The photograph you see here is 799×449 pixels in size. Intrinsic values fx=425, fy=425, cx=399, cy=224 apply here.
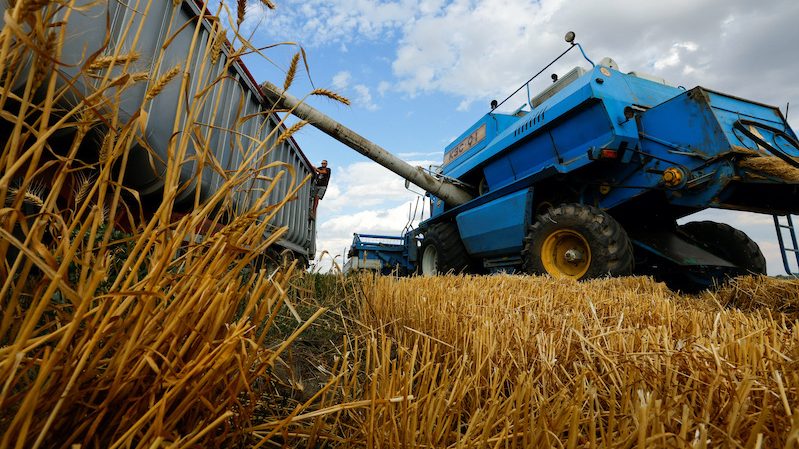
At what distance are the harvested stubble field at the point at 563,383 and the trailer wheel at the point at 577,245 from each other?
1912mm

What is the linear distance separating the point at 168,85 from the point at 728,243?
5.69 m

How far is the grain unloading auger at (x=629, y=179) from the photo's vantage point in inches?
156

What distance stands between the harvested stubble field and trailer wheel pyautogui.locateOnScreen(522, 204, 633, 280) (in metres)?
1.91

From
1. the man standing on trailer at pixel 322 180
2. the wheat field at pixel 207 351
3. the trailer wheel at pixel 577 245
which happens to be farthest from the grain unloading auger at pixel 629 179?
the wheat field at pixel 207 351

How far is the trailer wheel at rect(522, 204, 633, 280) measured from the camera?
4.10 meters

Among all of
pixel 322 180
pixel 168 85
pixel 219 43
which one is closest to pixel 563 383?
pixel 219 43

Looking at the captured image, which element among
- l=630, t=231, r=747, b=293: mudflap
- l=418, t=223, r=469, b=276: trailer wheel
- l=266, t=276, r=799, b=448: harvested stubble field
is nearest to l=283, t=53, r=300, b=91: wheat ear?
l=266, t=276, r=799, b=448: harvested stubble field

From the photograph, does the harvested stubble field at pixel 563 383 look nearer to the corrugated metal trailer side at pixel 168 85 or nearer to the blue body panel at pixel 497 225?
the corrugated metal trailer side at pixel 168 85

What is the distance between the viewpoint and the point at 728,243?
15.9 feet

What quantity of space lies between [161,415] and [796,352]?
135 cm

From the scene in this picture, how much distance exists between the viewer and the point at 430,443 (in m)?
0.81

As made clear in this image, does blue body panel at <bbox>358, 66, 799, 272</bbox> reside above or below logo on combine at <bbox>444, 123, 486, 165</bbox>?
below

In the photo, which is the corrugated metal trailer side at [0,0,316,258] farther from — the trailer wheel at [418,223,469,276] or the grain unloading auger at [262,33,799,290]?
the trailer wheel at [418,223,469,276]

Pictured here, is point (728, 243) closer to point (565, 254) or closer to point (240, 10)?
point (565, 254)
